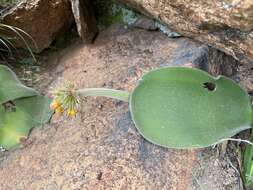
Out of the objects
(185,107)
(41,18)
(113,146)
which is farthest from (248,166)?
(41,18)

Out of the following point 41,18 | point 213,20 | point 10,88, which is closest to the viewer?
point 213,20

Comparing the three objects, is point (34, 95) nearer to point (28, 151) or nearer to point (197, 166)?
point (28, 151)

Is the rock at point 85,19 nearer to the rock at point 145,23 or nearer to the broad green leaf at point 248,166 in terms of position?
the rock at point 145,23

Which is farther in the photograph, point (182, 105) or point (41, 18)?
point (41, 18)

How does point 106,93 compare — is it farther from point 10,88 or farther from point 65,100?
point 10,88

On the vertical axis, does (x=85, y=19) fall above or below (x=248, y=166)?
above
